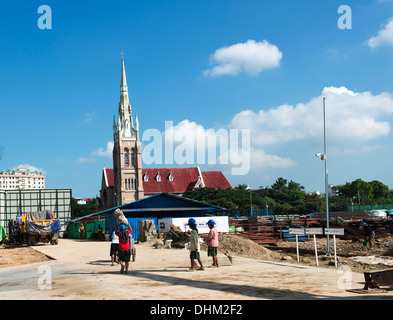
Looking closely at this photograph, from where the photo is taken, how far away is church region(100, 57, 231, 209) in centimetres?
9281

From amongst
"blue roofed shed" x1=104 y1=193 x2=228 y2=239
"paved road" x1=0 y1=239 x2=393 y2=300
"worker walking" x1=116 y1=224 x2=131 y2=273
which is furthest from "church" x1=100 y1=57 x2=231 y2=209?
"worker walking" x1=116 y1=224 x2=131 y2=273

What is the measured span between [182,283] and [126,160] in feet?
276

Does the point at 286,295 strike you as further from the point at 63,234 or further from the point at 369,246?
the point at 63,234

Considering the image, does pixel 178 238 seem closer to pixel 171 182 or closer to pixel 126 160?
pixel 126 160

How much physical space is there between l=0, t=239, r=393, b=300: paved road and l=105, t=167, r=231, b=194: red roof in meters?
84.0

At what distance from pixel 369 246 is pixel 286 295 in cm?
1922

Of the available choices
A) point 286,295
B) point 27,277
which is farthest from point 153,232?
point 286,295

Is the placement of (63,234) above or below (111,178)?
below

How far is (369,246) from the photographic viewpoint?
1032 inches

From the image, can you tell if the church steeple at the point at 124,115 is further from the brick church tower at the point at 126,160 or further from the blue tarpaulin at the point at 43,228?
the blue tarpaulin at the point at 43,228

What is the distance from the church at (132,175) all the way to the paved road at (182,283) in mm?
77277

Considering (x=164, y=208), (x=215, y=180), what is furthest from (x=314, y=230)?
(x=215, y=180)
